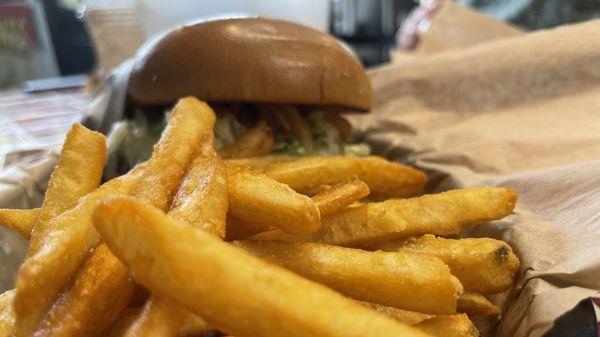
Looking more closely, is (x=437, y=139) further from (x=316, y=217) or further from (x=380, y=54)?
(x=380, y=54)

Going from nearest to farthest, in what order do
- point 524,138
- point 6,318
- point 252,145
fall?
point 6,318, point 252,145, point 524,138

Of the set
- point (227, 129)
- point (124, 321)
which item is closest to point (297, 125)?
point (227, 129)

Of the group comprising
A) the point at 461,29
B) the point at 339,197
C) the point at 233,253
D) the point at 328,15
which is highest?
the point at 233,253

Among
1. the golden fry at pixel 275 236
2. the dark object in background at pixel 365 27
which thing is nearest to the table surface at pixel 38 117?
the golden fry at pixel 275 236

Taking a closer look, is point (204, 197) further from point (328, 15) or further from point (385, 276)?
point (328, 15)

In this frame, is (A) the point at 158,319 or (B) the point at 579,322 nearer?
(A) the point at 158,319

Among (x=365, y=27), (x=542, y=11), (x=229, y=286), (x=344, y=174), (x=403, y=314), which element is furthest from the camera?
(x=365, y=27)

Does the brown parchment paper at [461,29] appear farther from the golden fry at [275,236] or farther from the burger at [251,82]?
the golden fry at [275,236]
